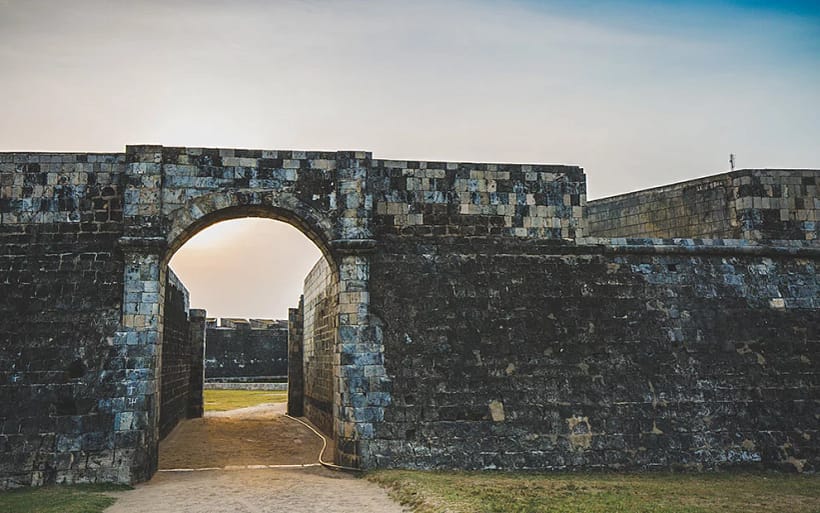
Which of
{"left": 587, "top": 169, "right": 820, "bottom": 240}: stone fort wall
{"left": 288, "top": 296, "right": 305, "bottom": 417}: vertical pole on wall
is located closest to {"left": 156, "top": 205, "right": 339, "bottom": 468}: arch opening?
{"left": 288, "top": 296, "right": 305, "bottom": 417}: vertical pole on wall

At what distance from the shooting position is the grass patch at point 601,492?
7.47 m

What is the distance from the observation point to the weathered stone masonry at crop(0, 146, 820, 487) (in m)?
9.66

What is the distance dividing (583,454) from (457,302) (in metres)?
2.99

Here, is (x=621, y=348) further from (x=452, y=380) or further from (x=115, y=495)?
(x=115, y=495)

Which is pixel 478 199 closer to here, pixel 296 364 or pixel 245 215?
pixel 245 215

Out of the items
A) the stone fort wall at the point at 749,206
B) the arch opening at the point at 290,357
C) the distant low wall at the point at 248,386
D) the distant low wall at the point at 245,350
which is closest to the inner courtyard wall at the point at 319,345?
the arch opening at the point at 290,357

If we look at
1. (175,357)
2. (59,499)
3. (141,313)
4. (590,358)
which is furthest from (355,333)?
(175,357)

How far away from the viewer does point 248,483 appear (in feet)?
30.6

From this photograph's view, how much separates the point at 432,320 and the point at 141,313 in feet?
14.4

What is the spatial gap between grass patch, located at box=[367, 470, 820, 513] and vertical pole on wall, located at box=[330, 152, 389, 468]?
0.77 meters

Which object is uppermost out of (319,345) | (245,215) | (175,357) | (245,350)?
(245,215)

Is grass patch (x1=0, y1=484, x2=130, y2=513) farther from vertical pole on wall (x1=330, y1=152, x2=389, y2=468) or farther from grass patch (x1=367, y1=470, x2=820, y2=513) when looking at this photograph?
grass patch (x1=367, y1=470, x2=820, y2=513)

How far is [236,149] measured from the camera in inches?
413

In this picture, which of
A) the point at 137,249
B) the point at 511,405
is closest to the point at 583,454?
the point at 511,405
